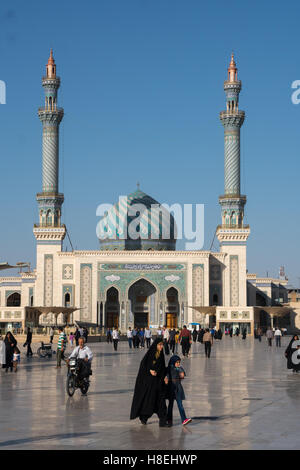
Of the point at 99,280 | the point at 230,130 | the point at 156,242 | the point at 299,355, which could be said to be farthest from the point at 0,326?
the point at 299,355

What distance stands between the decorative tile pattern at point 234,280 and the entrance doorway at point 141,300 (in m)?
5.20

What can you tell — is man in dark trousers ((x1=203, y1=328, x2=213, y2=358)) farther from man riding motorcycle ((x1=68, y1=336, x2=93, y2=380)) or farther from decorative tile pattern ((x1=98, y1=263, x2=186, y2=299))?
decorative tile pattern ((x1=98, y1=263, x2=186, y2=299))

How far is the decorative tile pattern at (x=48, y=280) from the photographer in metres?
50.1

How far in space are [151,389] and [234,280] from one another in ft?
142

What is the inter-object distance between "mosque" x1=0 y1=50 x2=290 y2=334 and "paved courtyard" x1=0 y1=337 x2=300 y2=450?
113ft

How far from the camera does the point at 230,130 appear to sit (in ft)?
168

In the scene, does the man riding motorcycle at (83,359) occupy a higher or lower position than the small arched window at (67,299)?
lower

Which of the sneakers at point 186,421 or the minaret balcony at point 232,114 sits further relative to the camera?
the minaret balcony at point 232,114

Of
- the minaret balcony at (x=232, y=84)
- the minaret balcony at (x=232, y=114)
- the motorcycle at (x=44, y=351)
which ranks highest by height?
the minaret balcony at (x=232, y=84)

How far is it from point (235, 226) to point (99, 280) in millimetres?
9823

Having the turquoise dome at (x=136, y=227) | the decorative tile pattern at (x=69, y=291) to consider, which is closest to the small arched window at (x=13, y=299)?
the turquoise dome at (x=136, y=227)

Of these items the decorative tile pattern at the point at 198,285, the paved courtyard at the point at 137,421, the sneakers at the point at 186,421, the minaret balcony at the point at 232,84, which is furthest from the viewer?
the minaret balcony at the point at 232,84

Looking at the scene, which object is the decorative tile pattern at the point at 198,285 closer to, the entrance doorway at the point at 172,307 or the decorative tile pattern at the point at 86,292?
the entrance doorway at the point at 172,307

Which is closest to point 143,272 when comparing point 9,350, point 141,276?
point 141,276
